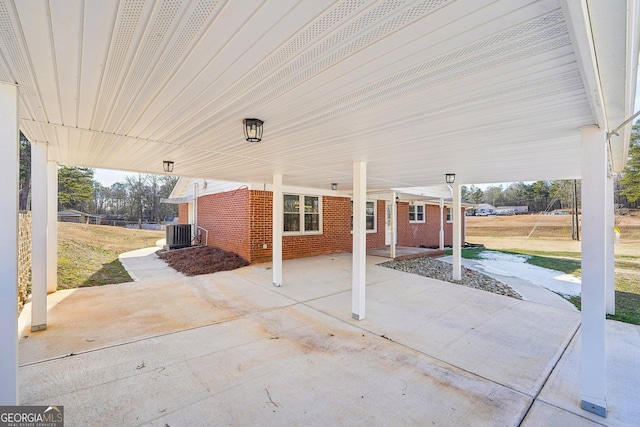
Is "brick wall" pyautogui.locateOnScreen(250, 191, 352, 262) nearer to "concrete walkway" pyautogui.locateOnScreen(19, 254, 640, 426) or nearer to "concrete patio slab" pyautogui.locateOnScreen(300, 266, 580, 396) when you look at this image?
"concrete walkway" pyautogui.locateOnScreen(19, 254, 640, 426)

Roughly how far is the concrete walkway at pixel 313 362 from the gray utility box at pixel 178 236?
6.88 meters

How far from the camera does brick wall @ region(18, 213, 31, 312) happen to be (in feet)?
15.8

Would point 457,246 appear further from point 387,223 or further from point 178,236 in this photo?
point 178,236

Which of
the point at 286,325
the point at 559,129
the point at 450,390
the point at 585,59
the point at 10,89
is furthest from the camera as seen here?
the point at 286,325

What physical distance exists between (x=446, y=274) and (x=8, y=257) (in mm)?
9075

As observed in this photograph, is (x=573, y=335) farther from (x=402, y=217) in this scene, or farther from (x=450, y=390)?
(x=402, y=217)

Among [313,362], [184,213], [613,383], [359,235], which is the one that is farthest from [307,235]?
[184,213]

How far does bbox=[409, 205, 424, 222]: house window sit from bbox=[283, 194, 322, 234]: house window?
657cm

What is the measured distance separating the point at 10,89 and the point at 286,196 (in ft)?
26.0

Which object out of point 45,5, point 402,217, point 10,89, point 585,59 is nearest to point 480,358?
point 585,59

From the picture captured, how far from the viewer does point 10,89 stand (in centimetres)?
208

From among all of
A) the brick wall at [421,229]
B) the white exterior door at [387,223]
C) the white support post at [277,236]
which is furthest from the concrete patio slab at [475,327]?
the brick wall at [421,229]

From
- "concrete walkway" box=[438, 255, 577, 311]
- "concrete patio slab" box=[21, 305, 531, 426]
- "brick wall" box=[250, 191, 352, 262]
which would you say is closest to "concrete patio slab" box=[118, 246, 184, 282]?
"brick wall" box=[250, 191, 352, 262]

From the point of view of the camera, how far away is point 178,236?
12297mm
